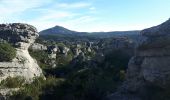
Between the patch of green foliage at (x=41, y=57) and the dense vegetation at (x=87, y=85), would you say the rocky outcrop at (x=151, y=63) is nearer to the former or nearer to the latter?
the dense vegetation at (x=87, y=85)

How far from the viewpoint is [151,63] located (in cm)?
3206

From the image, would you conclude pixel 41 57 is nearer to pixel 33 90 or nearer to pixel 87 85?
pixel 33 90

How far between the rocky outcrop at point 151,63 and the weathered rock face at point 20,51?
1913 centimetres

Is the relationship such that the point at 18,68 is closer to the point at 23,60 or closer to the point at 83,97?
the point at 23,60

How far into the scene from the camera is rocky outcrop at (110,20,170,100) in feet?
101

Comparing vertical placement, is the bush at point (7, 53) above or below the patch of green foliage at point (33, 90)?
above

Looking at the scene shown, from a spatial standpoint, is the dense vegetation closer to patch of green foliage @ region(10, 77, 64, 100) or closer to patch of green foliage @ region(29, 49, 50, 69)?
patch of green foliage @ region(10, 77, 64, 100)

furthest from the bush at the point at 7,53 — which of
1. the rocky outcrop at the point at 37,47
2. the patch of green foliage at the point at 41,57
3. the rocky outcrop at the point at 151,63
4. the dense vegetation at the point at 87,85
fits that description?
the rocky outcrop at the point at 37,47

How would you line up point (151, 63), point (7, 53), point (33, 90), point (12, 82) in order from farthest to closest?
1. point (7, 53)
2. point (12, 82)
3. point (33, 90)
4. point (151, 63)

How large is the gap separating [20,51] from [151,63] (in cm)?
2928

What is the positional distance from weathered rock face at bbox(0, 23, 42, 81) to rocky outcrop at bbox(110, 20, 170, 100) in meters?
19.1

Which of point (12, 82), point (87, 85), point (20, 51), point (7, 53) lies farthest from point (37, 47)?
point (87, 85)

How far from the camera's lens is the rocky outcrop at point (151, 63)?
30.7 metres

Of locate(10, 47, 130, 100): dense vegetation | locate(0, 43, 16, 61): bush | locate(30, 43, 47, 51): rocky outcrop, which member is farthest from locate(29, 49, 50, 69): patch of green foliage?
locate(10, 47, 130, 100): dense vegetation
